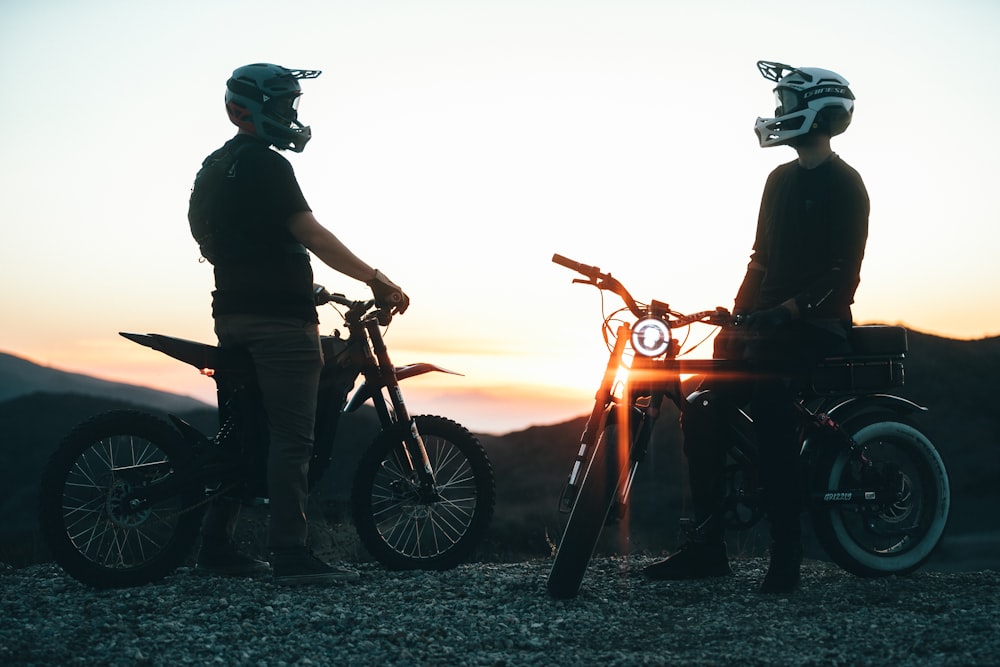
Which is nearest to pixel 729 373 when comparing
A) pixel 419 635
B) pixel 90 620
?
pixel 419 635

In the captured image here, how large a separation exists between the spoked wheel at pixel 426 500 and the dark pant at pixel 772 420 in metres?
1.49

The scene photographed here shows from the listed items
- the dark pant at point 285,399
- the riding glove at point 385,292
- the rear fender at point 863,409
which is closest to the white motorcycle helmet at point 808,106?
the rear fender at point 863,409

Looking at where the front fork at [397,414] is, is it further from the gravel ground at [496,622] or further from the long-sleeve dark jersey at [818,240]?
the long-sleeve dark jersey at [818,240]

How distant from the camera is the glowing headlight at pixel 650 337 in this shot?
598 centimetres

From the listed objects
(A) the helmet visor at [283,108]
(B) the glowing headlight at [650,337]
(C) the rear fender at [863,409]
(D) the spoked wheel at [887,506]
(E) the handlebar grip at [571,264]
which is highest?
(A) the helmet visor at [283,108]

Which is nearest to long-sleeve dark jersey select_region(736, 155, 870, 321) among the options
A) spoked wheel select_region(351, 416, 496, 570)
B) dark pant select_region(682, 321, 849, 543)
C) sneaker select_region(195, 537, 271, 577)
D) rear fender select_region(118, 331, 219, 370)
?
dark pant select_region(682, 321, 849, 543)

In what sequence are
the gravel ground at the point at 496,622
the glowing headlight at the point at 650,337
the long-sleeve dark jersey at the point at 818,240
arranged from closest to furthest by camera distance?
the gravel ground at the point at 496,622 < the glowing headlight at the point at 650,337 < the long-sleeve dark jersey at the point at 818,240

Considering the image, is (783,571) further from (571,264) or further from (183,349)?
(183,349)

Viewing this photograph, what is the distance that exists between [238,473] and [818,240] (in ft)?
12.8

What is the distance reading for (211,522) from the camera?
273 inches

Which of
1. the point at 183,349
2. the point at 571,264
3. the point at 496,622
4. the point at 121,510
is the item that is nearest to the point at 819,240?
the point at 571,264

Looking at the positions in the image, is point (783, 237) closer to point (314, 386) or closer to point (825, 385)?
point (825, 385)

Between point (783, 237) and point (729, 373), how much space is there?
923 mm

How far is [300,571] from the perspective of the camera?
21.0 feet
